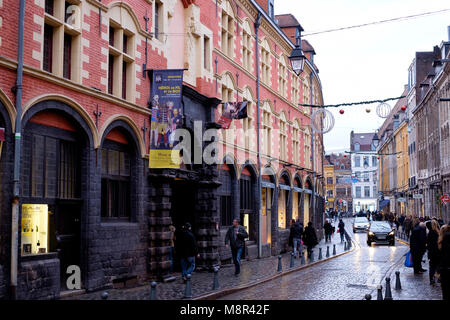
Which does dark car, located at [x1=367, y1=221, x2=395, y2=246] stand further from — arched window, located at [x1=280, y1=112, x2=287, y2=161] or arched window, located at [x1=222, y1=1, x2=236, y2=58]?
arched window, located at [x1=222, y1=1, x2=236, y2=58]

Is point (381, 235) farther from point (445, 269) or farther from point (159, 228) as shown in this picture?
point (445, 269)

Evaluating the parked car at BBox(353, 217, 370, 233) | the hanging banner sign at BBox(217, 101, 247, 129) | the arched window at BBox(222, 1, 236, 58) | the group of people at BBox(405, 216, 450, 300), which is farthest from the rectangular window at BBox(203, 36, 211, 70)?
the parked car at BBox(353, 217, 370, 233)

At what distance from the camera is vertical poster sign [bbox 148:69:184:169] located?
16688 millimetres

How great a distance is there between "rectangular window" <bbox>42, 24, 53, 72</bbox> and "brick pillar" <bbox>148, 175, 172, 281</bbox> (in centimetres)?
507

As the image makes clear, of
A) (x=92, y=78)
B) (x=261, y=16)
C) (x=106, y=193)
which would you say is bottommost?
(x=106, y=193)

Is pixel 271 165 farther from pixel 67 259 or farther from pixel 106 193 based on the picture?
pixel 67 259

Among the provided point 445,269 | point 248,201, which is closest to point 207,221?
point 248,201

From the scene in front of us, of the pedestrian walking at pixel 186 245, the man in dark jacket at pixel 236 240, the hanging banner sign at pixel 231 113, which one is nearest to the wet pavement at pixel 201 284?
the man in dark jacket at pixel 236 240

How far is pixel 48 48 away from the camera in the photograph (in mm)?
13266

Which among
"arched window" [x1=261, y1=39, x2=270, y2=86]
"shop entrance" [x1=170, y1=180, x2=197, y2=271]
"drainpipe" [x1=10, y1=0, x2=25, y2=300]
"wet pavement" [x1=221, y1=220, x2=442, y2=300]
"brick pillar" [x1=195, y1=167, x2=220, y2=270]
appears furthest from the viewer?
"arched window" [x1=261, y1=39, x2=270, y2=86]

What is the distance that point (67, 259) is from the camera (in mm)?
13789

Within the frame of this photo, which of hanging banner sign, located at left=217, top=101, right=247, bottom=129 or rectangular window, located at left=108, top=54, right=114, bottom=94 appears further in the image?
hanging banner sign, located at left=217, top=101, right=247, bottom=129

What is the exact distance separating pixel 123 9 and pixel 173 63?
357cm
